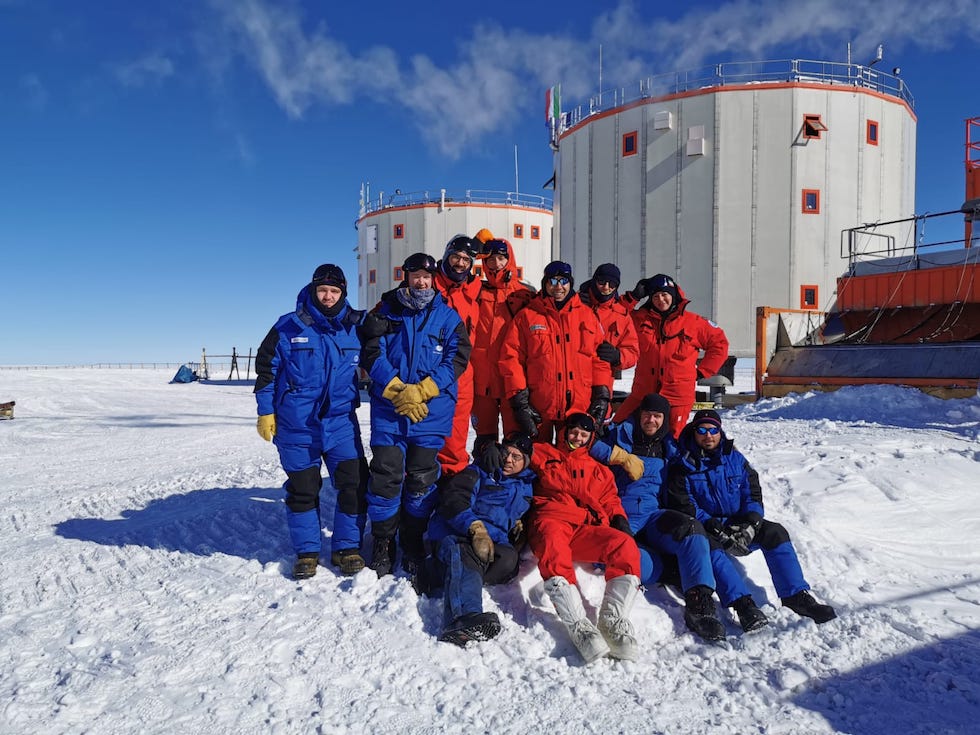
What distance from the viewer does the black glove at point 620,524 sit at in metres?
3.87

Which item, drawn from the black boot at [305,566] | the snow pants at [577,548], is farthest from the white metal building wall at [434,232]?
the snow pants at [577,548]

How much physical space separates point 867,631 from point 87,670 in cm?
375

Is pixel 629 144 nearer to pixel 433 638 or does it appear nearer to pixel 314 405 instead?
pixel 314 405

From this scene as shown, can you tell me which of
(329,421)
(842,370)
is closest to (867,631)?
(329,421)

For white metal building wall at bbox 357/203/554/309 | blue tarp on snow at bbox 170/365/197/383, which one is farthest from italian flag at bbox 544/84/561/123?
blue tarp on snow at bbox 170/365/197/383

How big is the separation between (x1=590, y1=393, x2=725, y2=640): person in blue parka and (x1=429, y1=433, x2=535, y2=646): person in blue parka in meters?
0.54

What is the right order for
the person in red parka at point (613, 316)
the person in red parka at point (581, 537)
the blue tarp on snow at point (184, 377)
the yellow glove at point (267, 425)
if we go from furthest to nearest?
1. the blue tarp on snow at point (184, 377)
2. the person in red parka at point (613, 316)
3. the yellow glove at point (267, 425)
4. the person in red parka at point (581, 537)

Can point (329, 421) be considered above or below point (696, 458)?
above

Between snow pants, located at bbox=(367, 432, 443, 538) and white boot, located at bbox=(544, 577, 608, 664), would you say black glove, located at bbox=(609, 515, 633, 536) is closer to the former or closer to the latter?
white boot, located at bbox=(544, 577, 608, 664)

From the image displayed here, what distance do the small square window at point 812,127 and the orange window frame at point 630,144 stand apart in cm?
425

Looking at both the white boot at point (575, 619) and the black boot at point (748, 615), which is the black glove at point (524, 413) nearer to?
the white boot at point (575, 619)

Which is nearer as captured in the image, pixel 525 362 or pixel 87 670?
pixel 87 670

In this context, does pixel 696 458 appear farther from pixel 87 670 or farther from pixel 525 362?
pixel 87 670

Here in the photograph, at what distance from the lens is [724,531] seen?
391 centimetres
